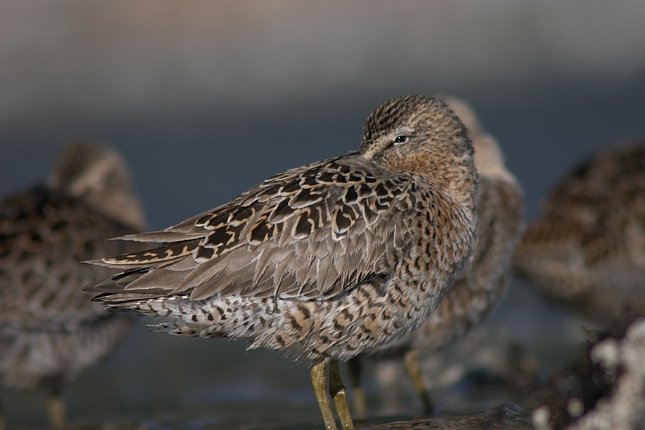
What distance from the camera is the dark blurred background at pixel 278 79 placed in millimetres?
13617

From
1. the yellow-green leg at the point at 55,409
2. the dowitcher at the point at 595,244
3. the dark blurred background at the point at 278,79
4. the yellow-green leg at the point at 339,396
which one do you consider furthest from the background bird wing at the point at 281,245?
the dark blurred background at the point at 278,79

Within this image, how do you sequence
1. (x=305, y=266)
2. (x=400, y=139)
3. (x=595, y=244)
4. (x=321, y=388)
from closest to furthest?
(x=305, y=266), (x=321, y=388), (x=400, y=139), (x=595, y=244)

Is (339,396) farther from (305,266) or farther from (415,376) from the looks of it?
(415,376)

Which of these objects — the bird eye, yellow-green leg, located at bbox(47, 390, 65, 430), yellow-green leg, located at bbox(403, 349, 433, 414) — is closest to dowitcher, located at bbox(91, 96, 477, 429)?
the bird eye

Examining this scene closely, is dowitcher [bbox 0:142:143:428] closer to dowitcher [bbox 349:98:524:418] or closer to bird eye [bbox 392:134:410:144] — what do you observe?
dowitcher [bbox 349:98:524:418]

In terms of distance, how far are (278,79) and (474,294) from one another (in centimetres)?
1010

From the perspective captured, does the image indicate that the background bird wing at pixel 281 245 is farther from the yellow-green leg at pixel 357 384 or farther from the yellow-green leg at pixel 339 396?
the yellow-green leg at pixel 357 384

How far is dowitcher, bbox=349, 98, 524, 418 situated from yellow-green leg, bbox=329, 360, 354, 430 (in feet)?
2.95

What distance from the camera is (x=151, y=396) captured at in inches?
324

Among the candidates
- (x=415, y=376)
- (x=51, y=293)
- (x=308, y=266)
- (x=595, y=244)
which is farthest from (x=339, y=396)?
(x=595, y=244)

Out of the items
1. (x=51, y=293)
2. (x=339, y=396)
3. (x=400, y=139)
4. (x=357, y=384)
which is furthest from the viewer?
(x=51, y=293)

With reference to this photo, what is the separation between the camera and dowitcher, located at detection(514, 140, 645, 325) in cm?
829

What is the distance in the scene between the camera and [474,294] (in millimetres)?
6668

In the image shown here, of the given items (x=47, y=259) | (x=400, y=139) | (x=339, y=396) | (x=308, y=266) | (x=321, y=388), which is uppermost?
(x=400, y=139)
